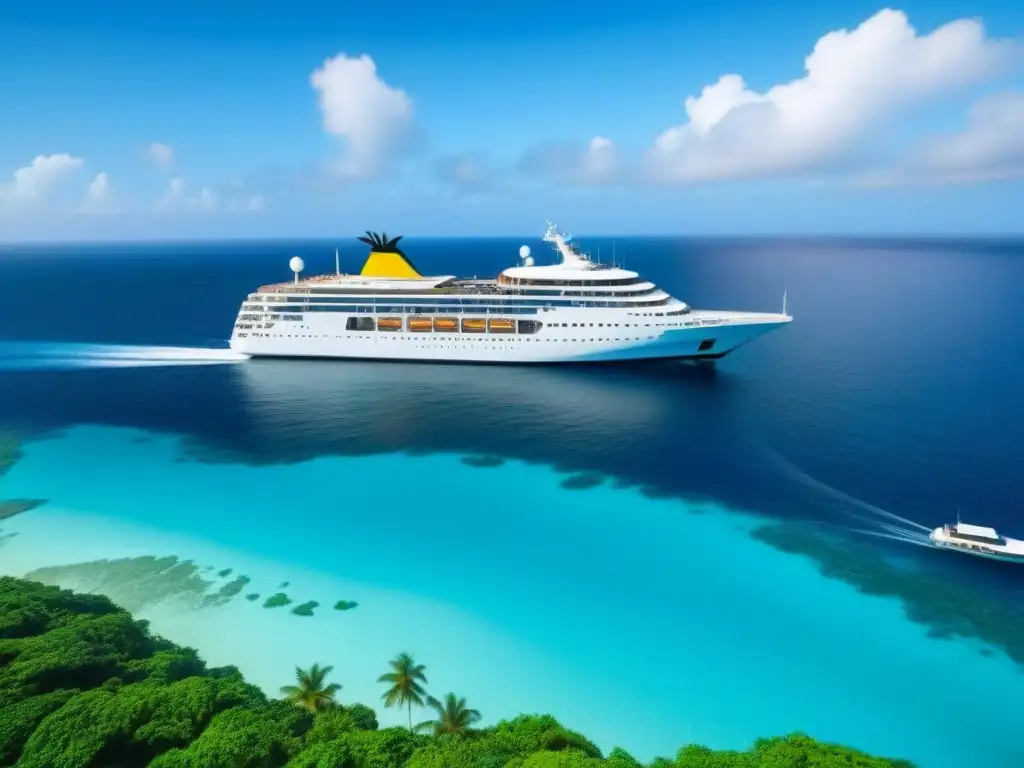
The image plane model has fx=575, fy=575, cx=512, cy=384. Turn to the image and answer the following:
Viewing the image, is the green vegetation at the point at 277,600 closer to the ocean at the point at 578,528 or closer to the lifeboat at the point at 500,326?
the ocean at the point at 578,528

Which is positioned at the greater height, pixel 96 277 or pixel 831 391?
pixel 96 277

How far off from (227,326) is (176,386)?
2419cm

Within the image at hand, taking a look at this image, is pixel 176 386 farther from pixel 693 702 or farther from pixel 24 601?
pixel 693 702

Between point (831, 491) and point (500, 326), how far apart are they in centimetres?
3134

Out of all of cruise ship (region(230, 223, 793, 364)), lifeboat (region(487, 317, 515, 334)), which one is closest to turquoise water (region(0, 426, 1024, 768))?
cruise ship (region(230, 223, 793, 364))

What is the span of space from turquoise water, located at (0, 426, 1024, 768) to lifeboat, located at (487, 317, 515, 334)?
2213 cm

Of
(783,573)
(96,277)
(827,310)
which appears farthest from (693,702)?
(96,277)

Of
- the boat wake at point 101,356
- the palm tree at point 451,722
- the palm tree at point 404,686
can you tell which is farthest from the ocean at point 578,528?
the palm tree at point 451,722

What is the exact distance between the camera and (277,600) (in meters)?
22.6

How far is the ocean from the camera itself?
1859cm

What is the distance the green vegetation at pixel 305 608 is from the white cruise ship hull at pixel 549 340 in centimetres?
3339

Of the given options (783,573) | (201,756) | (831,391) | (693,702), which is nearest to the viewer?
(201,756)

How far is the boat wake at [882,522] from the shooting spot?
25.8m

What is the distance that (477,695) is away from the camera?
18.4m
